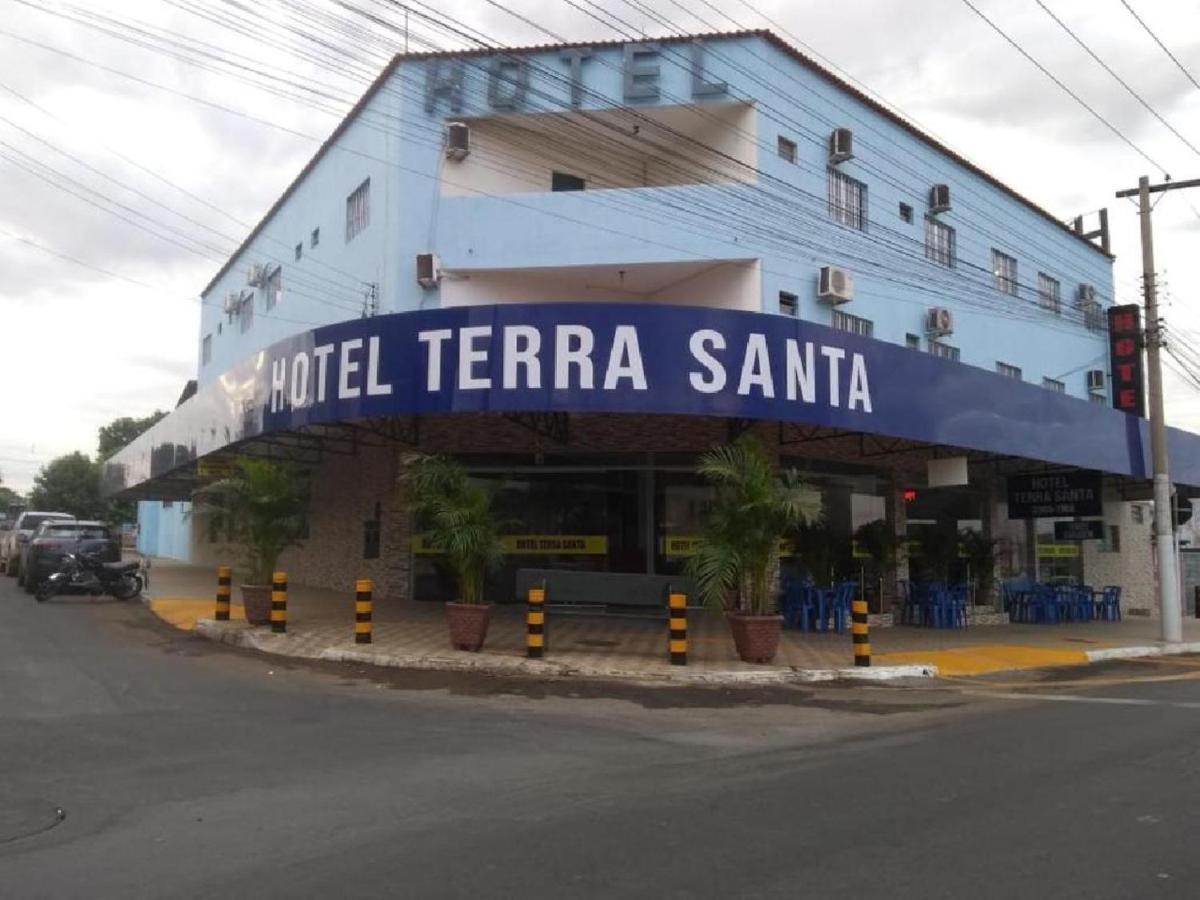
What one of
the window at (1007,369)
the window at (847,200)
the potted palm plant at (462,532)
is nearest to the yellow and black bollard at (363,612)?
the potted palm plant at (462,532)

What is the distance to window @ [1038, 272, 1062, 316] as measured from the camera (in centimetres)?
2939

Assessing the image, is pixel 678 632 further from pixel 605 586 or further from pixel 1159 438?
pixel 1159 438

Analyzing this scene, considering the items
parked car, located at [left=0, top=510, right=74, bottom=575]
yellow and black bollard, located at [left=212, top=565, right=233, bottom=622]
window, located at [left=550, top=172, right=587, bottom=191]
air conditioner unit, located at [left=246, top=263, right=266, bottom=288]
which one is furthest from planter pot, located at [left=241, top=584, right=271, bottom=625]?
air conditioner unit, located at [left=246, top=263, right=266, bottom=288]

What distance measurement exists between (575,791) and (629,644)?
27.4 feet

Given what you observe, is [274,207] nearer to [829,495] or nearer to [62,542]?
[62,542]

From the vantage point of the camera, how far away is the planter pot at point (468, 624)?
43.9 feet

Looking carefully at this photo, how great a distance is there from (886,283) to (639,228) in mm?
6815

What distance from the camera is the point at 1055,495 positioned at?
22.8 metres

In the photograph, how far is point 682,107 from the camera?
20312mm

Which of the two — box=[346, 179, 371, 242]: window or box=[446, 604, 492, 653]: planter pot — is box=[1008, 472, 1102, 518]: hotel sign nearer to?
box=[446, 604, 492, 653]: planter pot

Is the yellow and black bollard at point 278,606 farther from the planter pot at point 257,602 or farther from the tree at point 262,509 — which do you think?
the tree at point 262,509

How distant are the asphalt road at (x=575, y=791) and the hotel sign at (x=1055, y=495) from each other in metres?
11.8

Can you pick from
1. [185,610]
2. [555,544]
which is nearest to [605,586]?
[555,544]

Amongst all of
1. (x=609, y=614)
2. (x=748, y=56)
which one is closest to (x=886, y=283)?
(x=748, y=56)
